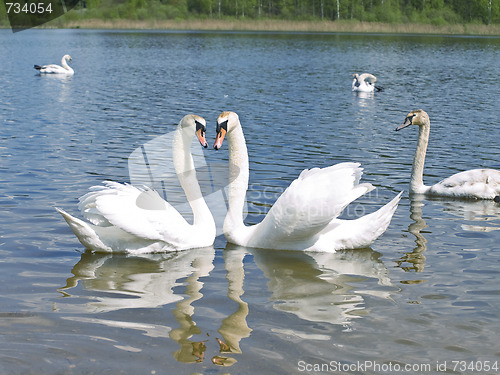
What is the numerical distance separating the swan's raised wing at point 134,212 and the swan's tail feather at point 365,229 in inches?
60.1

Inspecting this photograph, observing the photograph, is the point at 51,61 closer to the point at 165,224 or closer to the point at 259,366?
the point at 165,224

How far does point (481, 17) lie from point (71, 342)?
92.1m

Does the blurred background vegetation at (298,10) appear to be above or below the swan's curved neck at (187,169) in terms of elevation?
above

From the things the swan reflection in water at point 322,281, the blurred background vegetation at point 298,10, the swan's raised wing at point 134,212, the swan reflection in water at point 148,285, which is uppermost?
the blurred background vegetation at point 298,10

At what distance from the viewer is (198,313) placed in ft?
16.9

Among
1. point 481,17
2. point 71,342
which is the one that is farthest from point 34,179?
point 481,17

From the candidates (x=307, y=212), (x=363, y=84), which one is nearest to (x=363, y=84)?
(x=363, y=84)

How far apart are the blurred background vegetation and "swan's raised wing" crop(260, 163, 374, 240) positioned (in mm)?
77583

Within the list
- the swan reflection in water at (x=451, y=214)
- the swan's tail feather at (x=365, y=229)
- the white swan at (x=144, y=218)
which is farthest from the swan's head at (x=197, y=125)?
the swan reflection in water at (x=451, y=214)

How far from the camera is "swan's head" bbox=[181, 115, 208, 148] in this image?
21.5 ft

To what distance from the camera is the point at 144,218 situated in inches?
245

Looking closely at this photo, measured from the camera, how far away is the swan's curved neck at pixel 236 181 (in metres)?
7.03

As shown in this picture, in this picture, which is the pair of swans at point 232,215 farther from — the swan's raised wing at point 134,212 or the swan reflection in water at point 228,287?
the swan reflection in water at point 228,287

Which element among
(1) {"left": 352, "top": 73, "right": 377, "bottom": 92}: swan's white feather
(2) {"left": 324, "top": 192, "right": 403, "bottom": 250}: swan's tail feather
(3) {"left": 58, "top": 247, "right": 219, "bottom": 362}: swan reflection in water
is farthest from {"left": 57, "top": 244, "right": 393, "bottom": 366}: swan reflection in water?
(1) {"left": 352, "top": 73, "right": 377, "bottom": 92}: swan's white feather
